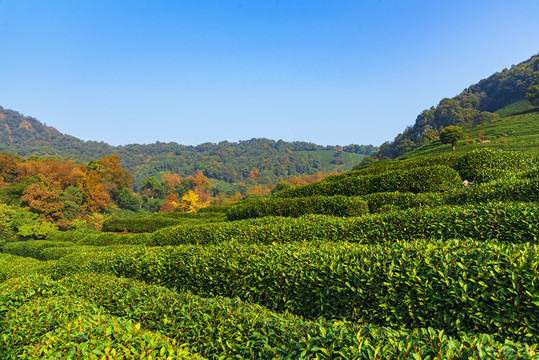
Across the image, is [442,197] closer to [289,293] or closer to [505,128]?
[289,293]

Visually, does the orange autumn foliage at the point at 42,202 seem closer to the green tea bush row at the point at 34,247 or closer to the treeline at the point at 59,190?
the treeline at the point at 59,190

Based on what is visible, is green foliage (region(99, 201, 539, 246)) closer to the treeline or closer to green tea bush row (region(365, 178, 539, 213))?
green tea bush row (region(365, 178, 539, 213))

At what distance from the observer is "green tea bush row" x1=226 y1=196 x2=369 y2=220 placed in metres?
12.0

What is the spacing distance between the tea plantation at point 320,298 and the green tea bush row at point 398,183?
367cm

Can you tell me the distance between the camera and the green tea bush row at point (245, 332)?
2850 millimetres

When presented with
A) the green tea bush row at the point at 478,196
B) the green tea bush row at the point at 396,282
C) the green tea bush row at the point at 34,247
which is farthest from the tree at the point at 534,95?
the green tea bush row at the point at 34,247

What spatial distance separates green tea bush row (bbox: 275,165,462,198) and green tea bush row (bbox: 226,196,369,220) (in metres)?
2.75

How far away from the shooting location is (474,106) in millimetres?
97938

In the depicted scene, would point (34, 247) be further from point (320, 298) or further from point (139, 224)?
point (320, 298)

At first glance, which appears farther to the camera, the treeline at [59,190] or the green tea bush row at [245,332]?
the treeline at [59,190]

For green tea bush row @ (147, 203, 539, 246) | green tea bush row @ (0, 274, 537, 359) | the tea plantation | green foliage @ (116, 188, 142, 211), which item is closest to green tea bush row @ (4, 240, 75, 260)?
the tea plantation

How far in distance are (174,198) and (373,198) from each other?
215 feet

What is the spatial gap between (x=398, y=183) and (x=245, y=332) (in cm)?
1201

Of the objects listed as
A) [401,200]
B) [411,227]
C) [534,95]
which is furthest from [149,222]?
[534,95]
